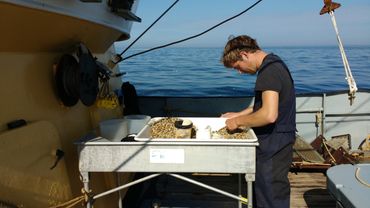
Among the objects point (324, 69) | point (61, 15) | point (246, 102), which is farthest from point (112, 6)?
point (324, 69)

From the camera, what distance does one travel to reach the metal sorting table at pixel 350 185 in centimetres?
256

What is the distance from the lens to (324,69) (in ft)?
54.6

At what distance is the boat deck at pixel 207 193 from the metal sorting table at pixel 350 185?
730 mm

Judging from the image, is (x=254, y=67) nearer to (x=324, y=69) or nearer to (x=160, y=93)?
(x=160, y=93)

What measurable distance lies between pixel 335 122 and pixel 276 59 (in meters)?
3.38

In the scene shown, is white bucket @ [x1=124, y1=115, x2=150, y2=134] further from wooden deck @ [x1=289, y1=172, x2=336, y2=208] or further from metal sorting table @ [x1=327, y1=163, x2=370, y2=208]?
wooden deck @ [x1=289, y1=172, x2=336, y2=208]

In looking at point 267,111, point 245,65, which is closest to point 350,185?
point 267,111

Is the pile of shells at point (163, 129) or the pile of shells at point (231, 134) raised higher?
the pile of shells at point (163, 129)

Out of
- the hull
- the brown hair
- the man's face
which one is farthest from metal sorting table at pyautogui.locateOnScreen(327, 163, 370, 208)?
the hull

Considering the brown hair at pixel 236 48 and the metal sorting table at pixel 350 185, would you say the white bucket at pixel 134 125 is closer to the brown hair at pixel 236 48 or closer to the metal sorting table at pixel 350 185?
the brown hair at pixel 236 48

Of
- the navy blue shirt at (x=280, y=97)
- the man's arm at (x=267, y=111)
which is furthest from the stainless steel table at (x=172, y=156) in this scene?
the navy blue shirt at (x=280, y=97)

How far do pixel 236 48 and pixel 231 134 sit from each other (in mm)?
548

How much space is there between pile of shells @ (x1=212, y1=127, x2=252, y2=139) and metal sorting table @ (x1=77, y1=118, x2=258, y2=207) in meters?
0.22

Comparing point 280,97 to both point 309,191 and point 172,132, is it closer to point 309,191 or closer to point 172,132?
point 172,132
